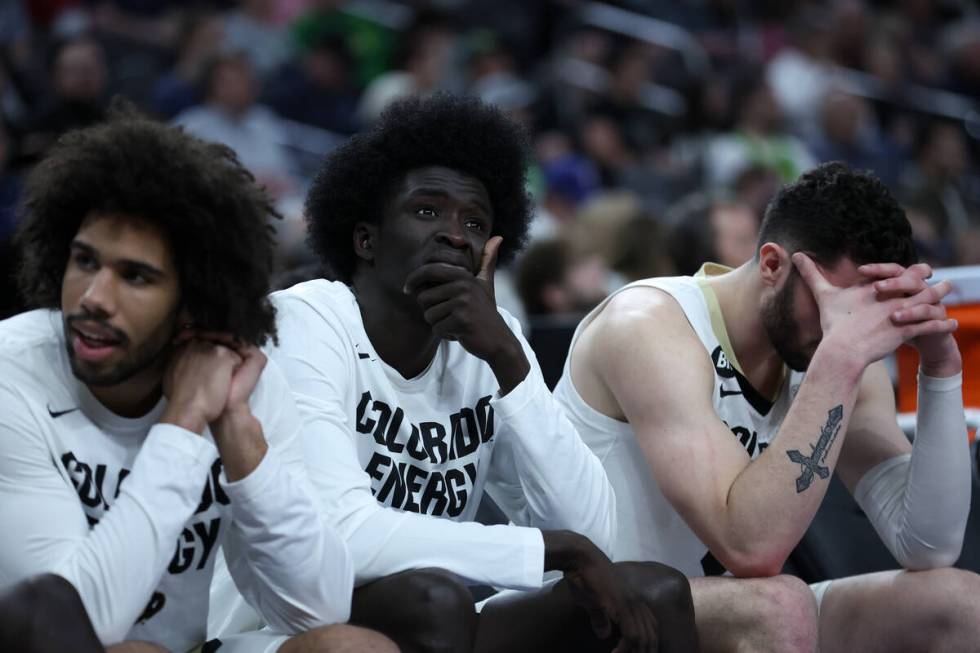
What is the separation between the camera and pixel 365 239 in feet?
10.5

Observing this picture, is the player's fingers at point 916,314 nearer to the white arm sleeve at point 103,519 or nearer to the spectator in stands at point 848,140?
the white arm sleeve at point 103,519

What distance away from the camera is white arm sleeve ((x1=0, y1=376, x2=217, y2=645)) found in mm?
2363

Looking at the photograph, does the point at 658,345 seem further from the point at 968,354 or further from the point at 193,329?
the point at 968,354

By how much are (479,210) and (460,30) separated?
263 inches

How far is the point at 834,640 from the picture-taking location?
3473mm

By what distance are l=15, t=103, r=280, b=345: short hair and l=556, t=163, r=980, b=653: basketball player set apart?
0.98 metres

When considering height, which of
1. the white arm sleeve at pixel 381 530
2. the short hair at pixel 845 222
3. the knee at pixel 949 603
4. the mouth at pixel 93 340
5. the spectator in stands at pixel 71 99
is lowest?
the knee at pixel 949 603

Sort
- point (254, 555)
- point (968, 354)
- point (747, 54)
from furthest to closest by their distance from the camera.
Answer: point (747, 54)
point (968, 354)
point (254, 555)

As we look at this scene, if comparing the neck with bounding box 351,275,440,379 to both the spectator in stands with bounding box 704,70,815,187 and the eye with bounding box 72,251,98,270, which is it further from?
the spectator in stands with bounding box 704,70,815,187

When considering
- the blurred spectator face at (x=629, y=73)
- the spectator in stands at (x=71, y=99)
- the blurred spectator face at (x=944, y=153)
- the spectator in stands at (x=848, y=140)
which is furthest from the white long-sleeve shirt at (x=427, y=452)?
the blurred spectator face at (x=944, y=153)

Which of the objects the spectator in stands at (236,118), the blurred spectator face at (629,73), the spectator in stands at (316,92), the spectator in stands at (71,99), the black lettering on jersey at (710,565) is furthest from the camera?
the blurred spectator face at (629,73)

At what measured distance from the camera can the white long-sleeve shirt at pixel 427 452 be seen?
2771 mm

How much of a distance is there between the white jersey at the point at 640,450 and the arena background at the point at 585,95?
174 cm

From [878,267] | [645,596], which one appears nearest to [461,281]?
[645,596]
